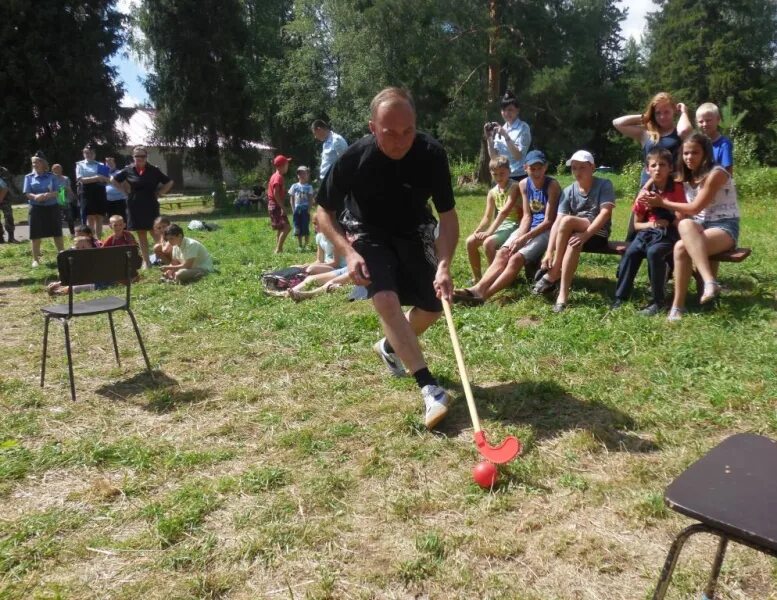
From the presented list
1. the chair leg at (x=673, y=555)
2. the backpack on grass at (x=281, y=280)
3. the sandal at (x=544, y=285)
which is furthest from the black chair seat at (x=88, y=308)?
the chair leg at (x=673, y=555)

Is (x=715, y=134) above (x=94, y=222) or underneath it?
above

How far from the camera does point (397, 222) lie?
380cm

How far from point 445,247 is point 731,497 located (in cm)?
243

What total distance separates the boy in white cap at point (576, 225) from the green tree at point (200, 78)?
2089 cm

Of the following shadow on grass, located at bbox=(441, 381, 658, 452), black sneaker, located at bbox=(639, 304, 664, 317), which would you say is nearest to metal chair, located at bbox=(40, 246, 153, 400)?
shadow on grass, located at bbox=(441, 381, 658, 452)

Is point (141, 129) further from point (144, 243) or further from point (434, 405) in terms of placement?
point (434, 405)

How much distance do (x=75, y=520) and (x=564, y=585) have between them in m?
2.06

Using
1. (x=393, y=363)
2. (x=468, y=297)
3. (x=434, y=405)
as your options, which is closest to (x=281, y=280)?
(x=468, y=297)

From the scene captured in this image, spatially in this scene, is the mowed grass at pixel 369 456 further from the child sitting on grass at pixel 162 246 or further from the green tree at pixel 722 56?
the green tree at pixel 722 56

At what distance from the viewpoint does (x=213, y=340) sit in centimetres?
557

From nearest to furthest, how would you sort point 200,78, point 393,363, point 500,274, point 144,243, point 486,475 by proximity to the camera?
1. point 486,475
2. point 393,363
3. point 500,274
4. point 144,243
5. point 200,78

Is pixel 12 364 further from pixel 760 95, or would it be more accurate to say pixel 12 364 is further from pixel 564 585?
pixel 760 95

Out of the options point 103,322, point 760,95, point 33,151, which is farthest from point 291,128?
point 103,322

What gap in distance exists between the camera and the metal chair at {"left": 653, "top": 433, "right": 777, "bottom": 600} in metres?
1.45
